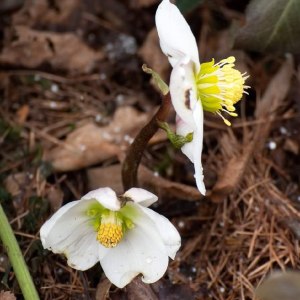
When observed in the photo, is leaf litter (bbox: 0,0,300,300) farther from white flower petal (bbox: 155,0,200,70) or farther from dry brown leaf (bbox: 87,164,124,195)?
white flower petal (bbox: 155,0,200,70)

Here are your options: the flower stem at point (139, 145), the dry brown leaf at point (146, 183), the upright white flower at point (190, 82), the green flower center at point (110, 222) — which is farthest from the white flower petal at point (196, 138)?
the dry brown leaf at point (146, 183)

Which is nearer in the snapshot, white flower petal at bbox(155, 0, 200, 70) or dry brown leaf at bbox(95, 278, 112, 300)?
white flower petal at bbox(155, 0, 200, 70)

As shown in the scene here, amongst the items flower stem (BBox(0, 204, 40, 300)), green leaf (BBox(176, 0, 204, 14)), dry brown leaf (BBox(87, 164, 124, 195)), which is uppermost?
green leaf (BBox(176, 0, 204, 14))

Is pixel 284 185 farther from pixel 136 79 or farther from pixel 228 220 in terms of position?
pixel 136 79

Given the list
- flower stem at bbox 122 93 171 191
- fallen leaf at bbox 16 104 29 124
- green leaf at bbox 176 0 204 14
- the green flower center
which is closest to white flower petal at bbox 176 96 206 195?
flower stem at bbox 122 93 171 191

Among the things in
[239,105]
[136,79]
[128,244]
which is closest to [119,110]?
[136,79]

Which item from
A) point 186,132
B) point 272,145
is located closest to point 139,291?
point 186,132
